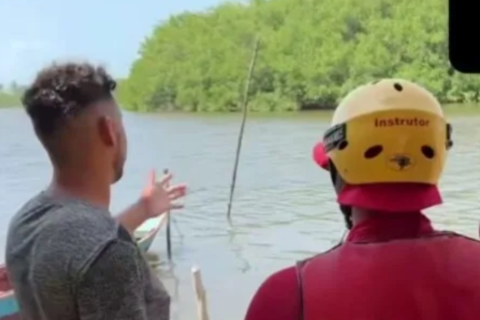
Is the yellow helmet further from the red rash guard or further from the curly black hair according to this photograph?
the curly black hair

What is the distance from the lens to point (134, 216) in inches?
43.4

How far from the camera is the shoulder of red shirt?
2.64ft

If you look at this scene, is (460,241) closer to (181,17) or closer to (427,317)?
(427,317)

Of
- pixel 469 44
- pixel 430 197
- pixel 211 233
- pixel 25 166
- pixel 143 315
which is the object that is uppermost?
pixel 469 44

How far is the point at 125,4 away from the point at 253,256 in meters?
5.71

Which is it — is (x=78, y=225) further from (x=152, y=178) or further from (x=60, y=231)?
(x=152, y=178)

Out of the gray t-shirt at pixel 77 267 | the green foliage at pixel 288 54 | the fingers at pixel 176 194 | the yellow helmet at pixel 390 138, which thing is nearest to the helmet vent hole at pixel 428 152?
the yellow helmet at pixel 390 138

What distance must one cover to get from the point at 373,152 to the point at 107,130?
0.27 meters

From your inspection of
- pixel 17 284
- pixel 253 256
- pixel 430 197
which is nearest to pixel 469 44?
pixel 430 197

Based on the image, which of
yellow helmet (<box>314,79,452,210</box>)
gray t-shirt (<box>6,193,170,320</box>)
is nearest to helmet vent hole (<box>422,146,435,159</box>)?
yellow helmet (<box>314,79,452,210</box>)

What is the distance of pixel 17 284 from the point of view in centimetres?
98

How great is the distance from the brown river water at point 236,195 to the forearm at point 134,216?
4.86m

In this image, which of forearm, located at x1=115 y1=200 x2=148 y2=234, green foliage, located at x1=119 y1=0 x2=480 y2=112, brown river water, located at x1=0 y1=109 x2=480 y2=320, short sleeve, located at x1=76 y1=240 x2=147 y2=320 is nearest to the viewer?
short sleeve, located at x1=76 y1=240 x2=147 y2=320

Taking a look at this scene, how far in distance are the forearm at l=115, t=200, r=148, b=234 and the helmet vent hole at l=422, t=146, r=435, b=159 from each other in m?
0.37
